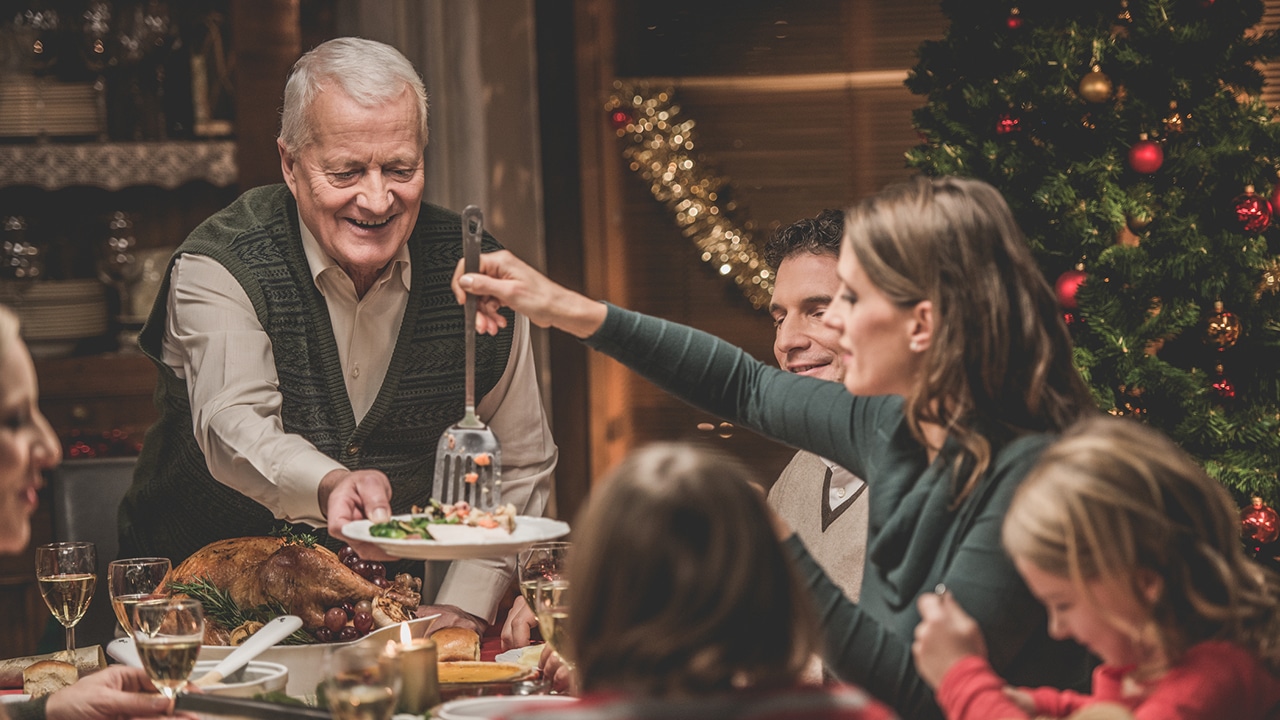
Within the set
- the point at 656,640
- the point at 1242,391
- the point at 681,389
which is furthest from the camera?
the point at 1242,391

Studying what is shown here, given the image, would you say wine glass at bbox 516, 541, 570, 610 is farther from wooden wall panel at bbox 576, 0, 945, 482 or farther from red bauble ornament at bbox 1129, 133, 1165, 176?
wooden wall panel at bbox 576, 0, 945, 482

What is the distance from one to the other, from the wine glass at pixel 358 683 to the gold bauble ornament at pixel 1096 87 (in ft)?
7.27

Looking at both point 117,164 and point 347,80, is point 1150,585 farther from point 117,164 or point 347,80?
point 117,164

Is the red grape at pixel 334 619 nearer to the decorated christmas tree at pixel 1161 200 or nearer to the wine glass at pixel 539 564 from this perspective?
the wine glass at pixel 539 564

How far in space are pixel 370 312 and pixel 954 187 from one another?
141 cm

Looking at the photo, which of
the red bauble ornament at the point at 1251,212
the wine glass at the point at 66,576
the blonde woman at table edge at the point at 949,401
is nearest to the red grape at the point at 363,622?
the wine glass at the point at 66,576

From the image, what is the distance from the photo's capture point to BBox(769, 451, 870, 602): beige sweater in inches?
91.7

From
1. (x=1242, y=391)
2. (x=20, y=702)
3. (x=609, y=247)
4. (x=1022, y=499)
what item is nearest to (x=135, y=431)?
(x=609, y=247)

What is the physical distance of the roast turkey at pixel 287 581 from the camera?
78.9 inches

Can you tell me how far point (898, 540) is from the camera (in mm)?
1741

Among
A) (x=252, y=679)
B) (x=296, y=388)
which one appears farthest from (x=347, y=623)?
(x=296, y=388)

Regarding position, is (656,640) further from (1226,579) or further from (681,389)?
(681,389)

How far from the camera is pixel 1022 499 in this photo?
4.62ft

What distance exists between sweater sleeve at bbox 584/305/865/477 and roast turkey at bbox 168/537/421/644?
516mm
